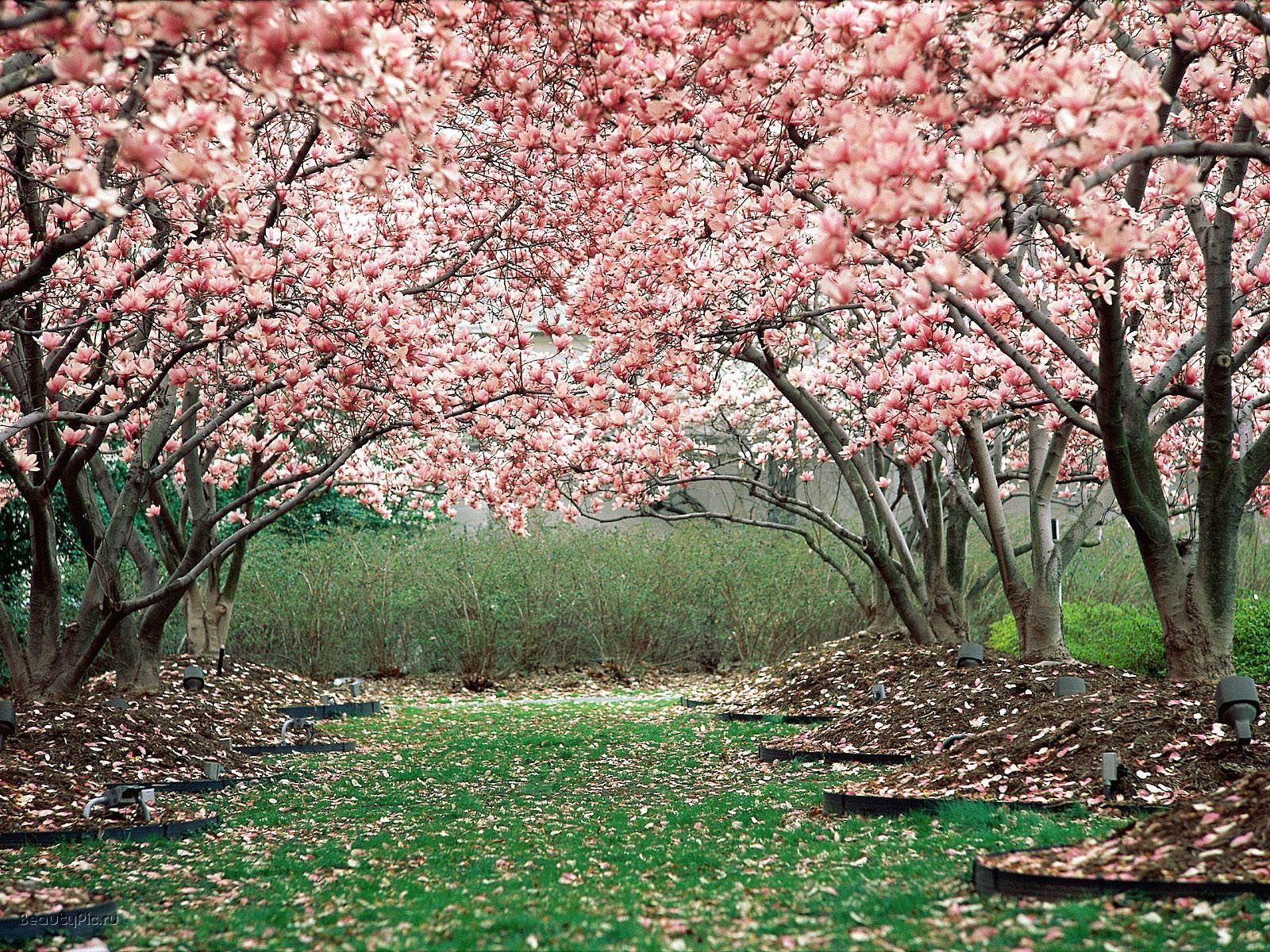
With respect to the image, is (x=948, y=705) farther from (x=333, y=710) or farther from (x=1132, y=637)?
(x=333, y=710)

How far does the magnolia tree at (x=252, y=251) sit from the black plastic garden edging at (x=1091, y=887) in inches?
108

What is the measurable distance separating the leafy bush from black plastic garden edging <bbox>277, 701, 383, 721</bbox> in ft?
10.4

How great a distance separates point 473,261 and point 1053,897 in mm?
5855

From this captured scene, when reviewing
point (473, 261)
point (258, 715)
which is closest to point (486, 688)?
point (258, 715)

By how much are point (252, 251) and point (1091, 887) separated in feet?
13.8

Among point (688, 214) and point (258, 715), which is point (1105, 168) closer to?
point (688, 214)

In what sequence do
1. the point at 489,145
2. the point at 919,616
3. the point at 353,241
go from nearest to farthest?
the point at 489,145
the point at 353,241
the point at 919,616

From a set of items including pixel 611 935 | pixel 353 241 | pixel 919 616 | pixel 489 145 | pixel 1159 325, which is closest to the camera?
pixel 611 935

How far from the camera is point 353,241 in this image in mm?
7562

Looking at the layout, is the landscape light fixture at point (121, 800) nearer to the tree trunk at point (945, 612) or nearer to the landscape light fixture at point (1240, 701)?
the landscape light fixture at point (1240, 701)

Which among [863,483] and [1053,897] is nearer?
[1053,897]

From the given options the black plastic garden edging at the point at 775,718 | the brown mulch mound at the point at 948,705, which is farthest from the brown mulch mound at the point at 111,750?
the brown mulch mound at the point at 948,705

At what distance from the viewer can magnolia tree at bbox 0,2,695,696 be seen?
3566 mm

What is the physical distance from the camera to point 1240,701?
189 inches
